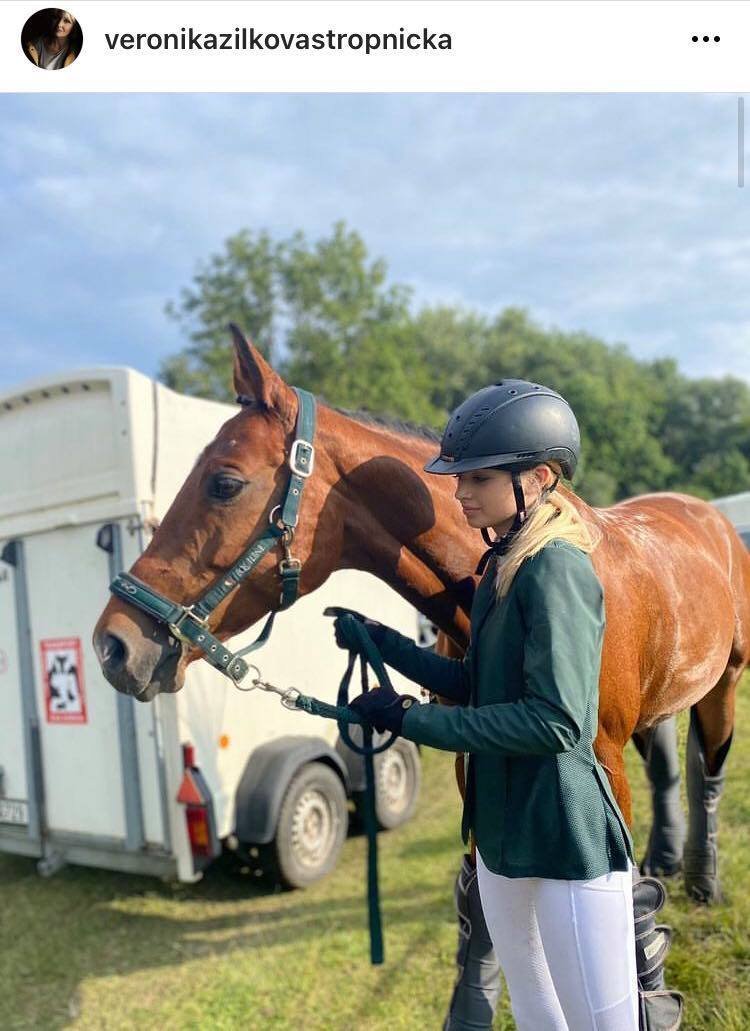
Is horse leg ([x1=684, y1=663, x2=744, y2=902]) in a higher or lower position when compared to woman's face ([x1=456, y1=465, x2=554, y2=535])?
lower

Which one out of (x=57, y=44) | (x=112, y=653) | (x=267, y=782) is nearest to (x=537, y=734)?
(x=112, y=653)

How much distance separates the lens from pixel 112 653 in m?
2.08

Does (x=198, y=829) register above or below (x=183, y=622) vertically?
below

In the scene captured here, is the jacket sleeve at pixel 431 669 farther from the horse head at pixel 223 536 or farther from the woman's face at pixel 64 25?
the woman's face at pixel 64 25

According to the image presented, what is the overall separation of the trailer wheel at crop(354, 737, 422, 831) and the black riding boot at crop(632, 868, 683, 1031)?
3.60 meters

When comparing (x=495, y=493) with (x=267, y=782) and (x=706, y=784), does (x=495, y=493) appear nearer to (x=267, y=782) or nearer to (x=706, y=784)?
(x=706, y=784)

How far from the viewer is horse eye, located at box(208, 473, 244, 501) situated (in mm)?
2148

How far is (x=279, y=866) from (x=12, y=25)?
438 cm

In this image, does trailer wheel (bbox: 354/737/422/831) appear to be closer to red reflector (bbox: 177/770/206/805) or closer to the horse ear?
red reflector (bbox: 177/770/206/805)

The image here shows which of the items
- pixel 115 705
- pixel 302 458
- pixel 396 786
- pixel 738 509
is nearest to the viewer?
pixel 302 458

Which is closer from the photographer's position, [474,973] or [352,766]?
[474,973]

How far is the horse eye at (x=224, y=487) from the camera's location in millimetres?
2148

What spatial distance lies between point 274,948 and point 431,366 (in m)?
38.3

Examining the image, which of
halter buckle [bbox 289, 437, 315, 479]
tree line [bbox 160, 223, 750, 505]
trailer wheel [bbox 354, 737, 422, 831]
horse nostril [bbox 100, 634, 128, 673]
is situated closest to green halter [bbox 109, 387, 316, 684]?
halter buckle [bbox 289, 437, 315, 479]
